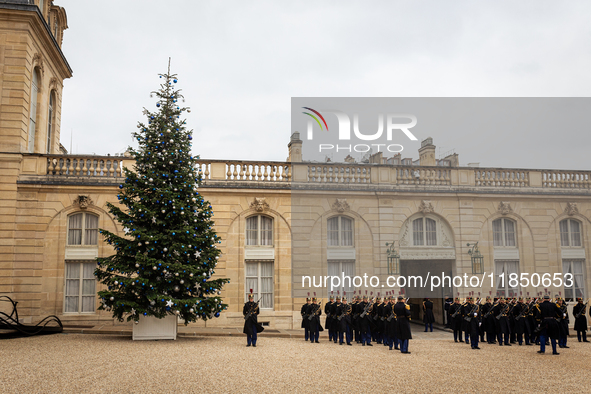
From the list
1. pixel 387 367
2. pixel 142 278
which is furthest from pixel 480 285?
pixel 142 278

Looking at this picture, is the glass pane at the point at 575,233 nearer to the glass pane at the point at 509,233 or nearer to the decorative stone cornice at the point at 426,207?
the glass pane at the point at 509,233

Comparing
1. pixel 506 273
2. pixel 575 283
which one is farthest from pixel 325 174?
pixel 575 283

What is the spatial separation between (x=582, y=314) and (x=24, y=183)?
1869cm

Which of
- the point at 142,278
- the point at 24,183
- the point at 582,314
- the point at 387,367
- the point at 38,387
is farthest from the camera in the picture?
the point at 24,183

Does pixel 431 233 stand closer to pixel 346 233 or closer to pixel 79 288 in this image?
pixel 346 233

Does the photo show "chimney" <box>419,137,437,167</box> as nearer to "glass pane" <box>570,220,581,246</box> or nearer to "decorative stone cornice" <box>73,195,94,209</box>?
"glass pane" <box>570,220,581,246</box>

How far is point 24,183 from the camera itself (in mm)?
18391

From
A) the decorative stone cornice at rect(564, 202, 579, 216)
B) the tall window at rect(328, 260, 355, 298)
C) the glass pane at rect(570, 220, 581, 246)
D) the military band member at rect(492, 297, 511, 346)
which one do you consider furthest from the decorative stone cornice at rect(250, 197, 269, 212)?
the glass pane at rect(570, 220, 581, 246)

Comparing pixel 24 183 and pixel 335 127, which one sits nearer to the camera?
pixel 24 183

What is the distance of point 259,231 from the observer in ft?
65.5

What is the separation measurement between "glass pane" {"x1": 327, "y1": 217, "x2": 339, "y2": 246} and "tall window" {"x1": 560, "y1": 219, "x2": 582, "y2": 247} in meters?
8.96

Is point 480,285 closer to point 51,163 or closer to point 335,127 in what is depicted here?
point 335,127

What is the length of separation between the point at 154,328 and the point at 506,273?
13.5m

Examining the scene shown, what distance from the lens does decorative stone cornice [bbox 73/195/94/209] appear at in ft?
61.2
